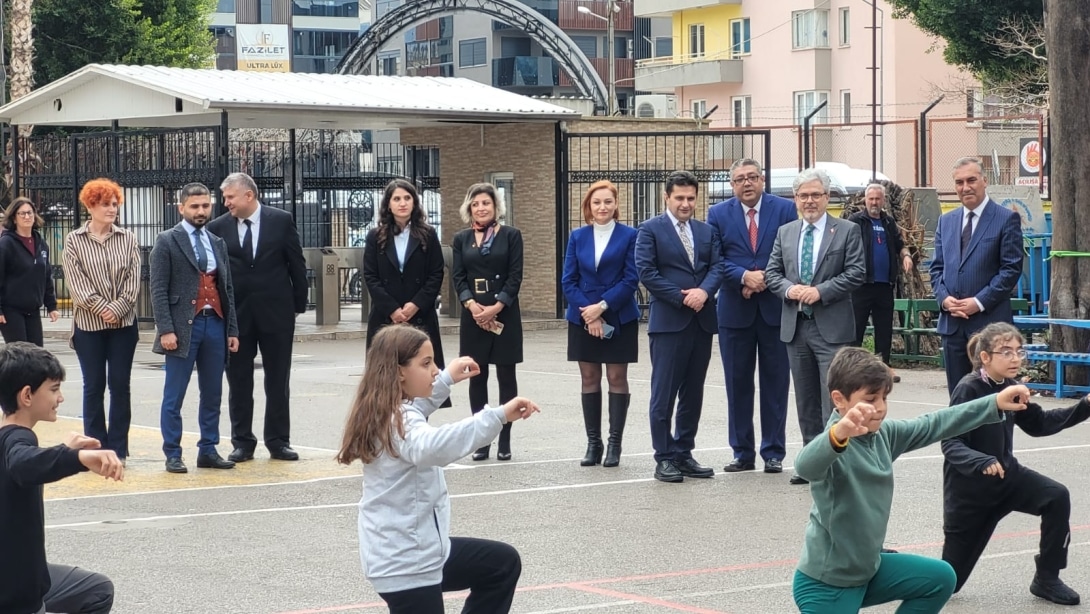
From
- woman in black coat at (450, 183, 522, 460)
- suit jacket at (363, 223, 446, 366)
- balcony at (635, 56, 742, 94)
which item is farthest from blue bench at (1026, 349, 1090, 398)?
balcony at (635, 56, 742, 94)

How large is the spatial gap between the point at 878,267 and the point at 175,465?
7941 millimetres

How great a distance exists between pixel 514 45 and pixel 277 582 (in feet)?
238

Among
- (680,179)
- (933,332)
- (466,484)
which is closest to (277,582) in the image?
(466,484)

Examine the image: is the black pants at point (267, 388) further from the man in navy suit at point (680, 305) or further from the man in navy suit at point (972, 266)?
the man in navy suit at point (972, 266)

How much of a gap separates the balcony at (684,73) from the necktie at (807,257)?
5183 centimetres

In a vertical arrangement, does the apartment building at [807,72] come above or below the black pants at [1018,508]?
above

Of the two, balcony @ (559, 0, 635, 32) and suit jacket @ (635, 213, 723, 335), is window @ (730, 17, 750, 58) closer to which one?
balcony @ (559, 0, 635, 32)

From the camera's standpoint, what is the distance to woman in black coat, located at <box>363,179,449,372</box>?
11.6m

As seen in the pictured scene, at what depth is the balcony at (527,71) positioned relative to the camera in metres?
77.6

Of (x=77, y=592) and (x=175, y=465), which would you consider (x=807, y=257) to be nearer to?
(x=175, y=465)

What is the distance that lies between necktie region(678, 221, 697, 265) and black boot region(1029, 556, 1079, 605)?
4122 mm

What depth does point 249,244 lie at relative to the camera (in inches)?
454

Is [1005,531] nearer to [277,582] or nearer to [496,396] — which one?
[277,582]

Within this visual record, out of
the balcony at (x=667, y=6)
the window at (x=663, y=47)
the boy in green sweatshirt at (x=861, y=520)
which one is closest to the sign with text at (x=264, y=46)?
the window at (x=663, y=47)
